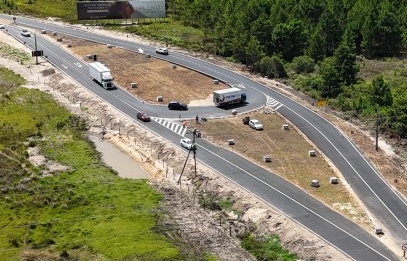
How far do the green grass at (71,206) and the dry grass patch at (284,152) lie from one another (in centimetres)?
1976

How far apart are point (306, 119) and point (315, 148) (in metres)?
14.1

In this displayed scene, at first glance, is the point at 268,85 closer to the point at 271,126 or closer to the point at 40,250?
the point at 271,126

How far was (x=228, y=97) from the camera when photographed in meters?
125

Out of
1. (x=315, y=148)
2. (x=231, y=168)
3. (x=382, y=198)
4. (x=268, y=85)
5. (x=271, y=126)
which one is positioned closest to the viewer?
(x=382, y=198)

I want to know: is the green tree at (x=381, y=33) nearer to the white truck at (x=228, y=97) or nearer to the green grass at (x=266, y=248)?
the white truck at (x=228, y=97)

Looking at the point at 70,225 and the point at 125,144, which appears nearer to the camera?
the point at 70,225

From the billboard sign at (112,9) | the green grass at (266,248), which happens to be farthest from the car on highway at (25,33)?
the green grass at (266,248)

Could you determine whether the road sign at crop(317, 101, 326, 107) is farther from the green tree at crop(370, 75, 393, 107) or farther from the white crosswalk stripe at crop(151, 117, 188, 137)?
the white crosswalk stripe at crop(151, 117, 188, 137)

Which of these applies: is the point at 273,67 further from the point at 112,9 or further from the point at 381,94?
the point at 112,9

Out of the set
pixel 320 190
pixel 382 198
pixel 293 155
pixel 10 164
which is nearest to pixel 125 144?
pixel 10 164

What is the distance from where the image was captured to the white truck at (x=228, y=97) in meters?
124

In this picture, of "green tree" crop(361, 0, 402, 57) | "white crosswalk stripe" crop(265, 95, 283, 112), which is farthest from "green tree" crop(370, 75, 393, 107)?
"green tree" crop(361, 0, 402, 57)

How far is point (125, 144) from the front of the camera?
366 ft

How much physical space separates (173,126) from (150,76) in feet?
110
